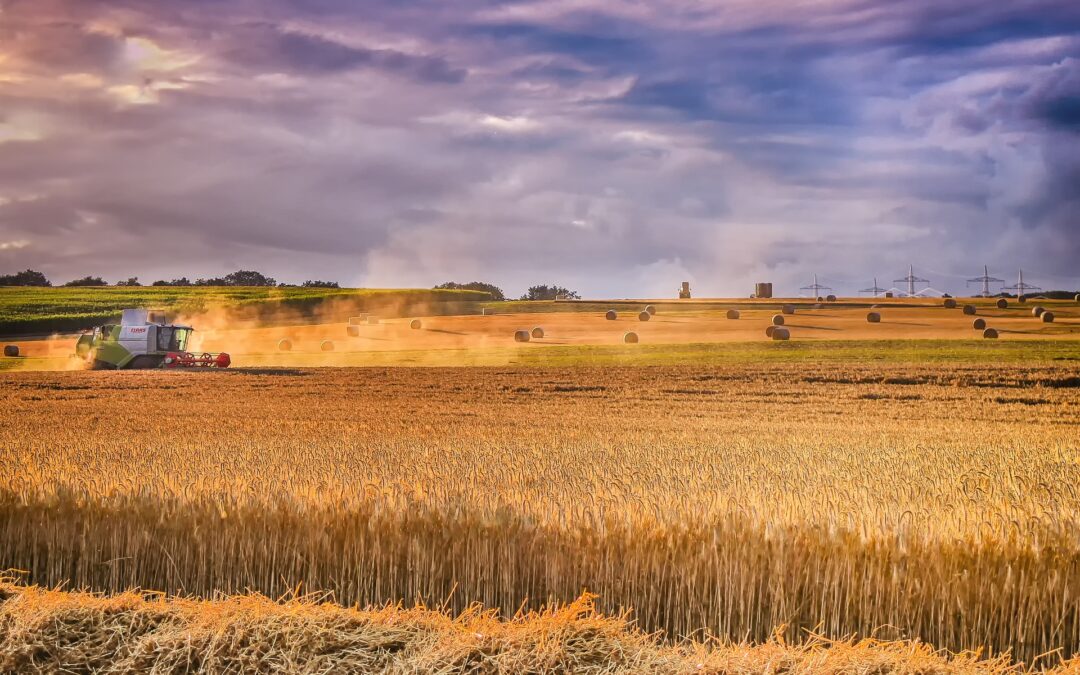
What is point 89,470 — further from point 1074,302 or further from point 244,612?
point 1074,302

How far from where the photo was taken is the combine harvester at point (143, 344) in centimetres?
2456

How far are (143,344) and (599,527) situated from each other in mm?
21609

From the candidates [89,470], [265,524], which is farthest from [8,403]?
[265,524]

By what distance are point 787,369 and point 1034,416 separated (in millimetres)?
6728

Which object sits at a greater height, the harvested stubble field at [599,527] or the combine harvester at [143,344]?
the combine harvester at [143,344]

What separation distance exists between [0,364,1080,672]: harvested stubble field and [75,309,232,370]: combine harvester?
12.0m

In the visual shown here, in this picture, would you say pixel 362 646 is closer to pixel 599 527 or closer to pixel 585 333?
pixel 599 527

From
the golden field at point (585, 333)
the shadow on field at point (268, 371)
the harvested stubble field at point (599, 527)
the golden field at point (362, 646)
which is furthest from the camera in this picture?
the golden field at point (585, 333)

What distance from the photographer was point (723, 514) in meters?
6.36

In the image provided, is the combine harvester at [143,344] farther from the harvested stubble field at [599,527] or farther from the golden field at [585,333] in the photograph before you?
the harvested stubble field at [599,527]

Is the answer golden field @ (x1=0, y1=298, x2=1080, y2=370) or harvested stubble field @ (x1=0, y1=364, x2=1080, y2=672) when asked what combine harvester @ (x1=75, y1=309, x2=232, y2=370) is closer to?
golden field @ (x1=0, y1=298, x2=1080, y2=370)

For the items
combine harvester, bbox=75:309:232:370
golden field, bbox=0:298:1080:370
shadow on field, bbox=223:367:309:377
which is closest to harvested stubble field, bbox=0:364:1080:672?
shadow on field, bbox=223:367:309:377

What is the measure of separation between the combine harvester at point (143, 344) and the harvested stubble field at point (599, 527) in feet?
39.4

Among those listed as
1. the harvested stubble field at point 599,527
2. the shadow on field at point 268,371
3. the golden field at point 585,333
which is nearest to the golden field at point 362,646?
the harvested stubble field at point 599,527
